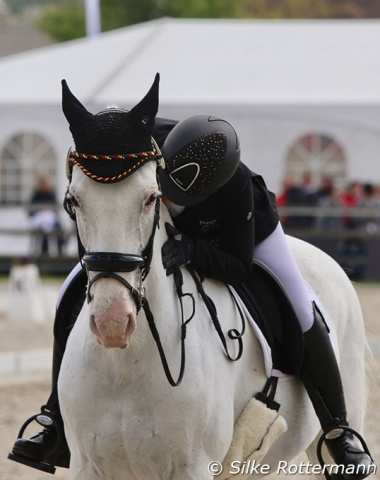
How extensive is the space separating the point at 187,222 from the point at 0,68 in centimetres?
1974

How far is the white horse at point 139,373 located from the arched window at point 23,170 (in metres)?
21.2

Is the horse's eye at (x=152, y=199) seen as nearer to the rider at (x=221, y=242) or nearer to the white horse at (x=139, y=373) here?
the white horse at (x=139, y=373)

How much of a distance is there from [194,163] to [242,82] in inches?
689

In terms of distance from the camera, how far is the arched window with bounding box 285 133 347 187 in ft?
81.1

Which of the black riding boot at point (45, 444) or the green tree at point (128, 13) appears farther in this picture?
the green tree at point (128, 13)

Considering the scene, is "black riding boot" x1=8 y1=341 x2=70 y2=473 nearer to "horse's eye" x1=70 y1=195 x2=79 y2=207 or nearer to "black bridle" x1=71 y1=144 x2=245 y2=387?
"black bridle" x1=71 y1=144 x2=245 y2=387

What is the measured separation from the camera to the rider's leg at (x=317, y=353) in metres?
5.40

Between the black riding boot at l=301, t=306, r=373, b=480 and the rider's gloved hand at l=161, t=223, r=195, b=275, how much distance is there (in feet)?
3.24

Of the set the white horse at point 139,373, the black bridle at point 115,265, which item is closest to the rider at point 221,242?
the white horse at point 139,373

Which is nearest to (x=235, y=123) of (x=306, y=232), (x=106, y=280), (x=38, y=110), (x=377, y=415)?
(x=306, y=232)

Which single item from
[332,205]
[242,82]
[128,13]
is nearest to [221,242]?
[242,82]

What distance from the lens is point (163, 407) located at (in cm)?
450

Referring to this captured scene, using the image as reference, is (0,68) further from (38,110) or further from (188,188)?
(188,188)

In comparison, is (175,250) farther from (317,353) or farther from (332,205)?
(332,205)
